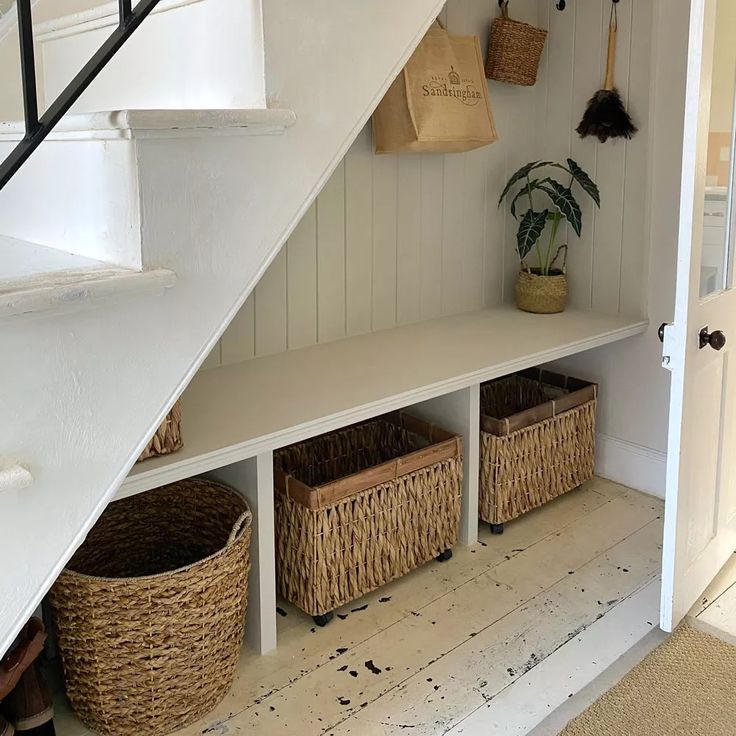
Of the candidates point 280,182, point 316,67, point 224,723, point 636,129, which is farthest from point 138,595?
point 636,129

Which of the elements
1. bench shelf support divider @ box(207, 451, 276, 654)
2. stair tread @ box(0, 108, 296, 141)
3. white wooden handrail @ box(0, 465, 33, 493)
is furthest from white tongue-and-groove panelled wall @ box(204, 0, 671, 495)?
white wooden handrail @ box(0, 465, 33, 493)

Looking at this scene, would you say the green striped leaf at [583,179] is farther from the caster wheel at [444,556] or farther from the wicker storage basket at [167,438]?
the wicker storage basket at [167,438]

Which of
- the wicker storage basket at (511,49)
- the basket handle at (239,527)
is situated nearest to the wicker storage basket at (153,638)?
the basket handle at (239,527)

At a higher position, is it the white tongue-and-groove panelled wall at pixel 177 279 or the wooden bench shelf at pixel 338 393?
Answer: the white tongue-and-groove panelled wall at pixel 177 279

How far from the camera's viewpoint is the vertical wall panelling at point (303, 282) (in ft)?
8.03

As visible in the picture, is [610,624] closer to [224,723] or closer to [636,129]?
[224,723]

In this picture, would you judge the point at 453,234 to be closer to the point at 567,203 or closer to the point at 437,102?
the point at 567,203

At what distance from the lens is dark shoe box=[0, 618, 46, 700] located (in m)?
1.56

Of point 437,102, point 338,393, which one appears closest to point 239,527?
point 338,393

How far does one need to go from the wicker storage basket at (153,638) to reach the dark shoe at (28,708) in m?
0.09

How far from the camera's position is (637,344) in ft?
9.51

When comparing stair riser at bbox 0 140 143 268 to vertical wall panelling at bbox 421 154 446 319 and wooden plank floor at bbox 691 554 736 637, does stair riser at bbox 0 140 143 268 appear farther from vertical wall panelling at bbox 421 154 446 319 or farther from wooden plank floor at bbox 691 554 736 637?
wooden plank floor at bbox 691 554 736 637

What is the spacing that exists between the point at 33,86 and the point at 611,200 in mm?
2245

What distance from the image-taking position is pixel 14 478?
1132 mm
